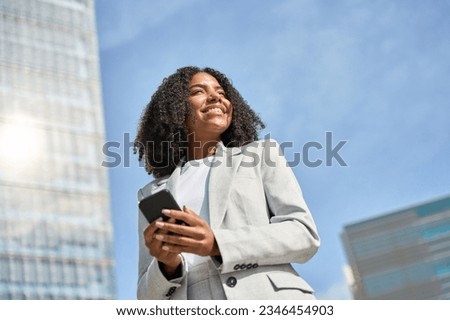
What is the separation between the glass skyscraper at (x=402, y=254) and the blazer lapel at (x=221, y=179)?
83494mm

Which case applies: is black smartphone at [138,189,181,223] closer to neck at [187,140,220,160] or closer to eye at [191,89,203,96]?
neck at [187,140,220,160]

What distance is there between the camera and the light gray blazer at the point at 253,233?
2.71 meters

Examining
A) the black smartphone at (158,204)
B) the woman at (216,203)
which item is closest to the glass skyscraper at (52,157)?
the woman at (216,203)

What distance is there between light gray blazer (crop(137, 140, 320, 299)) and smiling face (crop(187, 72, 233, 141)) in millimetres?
200

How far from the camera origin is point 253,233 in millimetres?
2764

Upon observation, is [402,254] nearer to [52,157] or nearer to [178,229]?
[52,157]

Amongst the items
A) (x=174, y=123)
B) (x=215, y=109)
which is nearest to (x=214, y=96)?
(x=215, y=109)

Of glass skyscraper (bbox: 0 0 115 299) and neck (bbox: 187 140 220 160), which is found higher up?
glass skyscraper (bbox: 0 0 115 299)

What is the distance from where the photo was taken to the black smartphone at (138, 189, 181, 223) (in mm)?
2545

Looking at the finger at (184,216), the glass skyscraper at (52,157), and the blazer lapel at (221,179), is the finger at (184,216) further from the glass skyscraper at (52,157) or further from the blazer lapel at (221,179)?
the glass skyscraper at (52,157)

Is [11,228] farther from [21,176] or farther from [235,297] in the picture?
[235,297]

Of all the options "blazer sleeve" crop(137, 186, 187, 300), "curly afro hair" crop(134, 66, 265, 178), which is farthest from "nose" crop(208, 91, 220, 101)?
"blazer sleeve" crop(137, 186, 187, 300)
